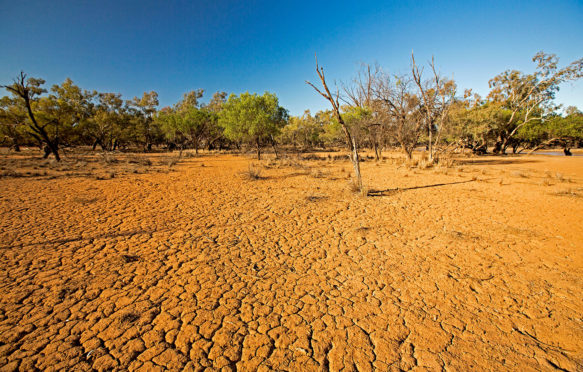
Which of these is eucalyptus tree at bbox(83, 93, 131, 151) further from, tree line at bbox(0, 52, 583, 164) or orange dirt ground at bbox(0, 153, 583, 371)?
orange dirt ground at bbox(0, 153, 583, 371)

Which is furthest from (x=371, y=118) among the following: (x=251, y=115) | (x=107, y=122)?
(x=107, y=122)

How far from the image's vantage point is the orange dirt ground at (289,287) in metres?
2.42

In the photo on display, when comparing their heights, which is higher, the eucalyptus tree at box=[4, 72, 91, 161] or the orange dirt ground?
the eucalyptus tree at box=[4, 72, 91, 161]

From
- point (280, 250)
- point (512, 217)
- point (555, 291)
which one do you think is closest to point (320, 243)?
point (280, 250)

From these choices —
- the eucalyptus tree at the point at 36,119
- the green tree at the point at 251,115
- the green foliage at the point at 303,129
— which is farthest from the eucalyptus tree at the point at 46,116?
the green foliage at the point at 303,129

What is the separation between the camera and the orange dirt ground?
7.95ft

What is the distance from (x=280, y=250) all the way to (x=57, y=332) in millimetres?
3287

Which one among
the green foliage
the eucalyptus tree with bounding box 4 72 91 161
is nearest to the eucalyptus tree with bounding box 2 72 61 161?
the eucalyptus tree with bounding box 4 72 91 161

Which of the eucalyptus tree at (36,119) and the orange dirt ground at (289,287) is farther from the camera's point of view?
the eucalyptus tree at (36,119)

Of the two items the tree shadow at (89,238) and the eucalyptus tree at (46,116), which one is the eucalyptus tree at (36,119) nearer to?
the eucalyptus tree at (46,116)

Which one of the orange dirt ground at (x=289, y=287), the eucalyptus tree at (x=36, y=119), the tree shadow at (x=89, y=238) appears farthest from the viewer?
the eucalyptus tree at (x=36, y=119)

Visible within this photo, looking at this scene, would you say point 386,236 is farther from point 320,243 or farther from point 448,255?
point 320,243

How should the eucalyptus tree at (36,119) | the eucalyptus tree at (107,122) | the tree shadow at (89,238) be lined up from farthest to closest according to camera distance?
the eucalyptus tree at (107,122) < the eucalyptus tree at (36,119) < the tree shadow at (89,238)

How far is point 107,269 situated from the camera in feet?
12.6
